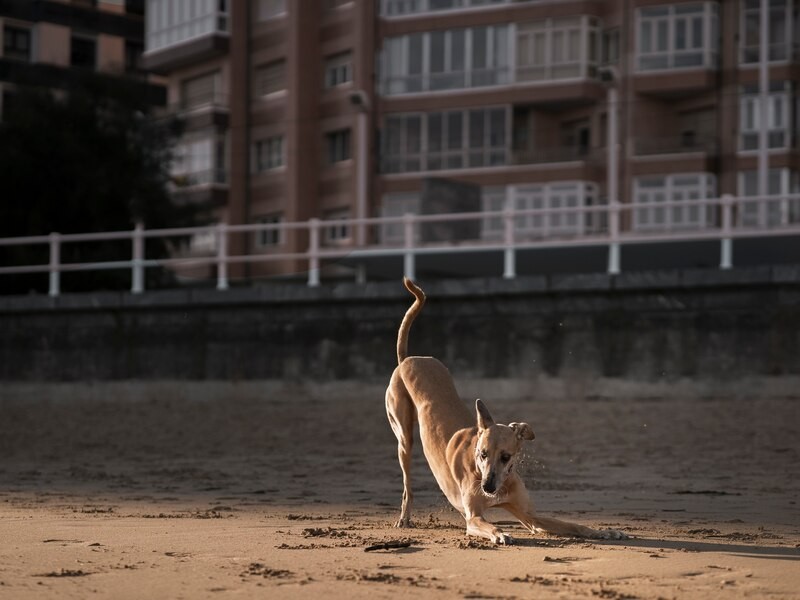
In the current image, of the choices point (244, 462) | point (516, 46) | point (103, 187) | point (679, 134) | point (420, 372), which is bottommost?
point (244, 462)

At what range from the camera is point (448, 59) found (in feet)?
153

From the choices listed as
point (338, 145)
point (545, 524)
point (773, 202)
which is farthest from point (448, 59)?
point (545, 524)

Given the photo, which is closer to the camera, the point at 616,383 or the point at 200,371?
the point at 616,383

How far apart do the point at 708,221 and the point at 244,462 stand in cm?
3000

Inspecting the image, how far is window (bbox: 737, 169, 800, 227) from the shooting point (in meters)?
40.4

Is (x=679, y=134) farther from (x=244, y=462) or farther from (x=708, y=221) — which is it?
(x=244, y=462)

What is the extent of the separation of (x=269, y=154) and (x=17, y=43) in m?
12.7

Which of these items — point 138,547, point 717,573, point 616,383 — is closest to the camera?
point 717,573

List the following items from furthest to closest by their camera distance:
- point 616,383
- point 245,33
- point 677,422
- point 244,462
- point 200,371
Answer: point 245,33 < point 200,371 < point 616,383 < point 677,422 < point 244,462

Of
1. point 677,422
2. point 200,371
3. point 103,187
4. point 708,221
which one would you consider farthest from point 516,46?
point 677,422

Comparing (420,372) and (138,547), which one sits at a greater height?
(420,372)

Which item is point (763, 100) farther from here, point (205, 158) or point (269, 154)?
point (205, 158)

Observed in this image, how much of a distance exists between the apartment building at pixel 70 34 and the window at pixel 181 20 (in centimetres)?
156

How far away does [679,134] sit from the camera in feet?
148
